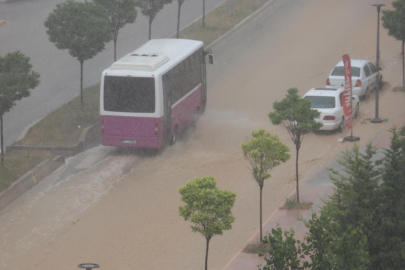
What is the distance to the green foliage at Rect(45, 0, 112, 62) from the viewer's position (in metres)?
26.5

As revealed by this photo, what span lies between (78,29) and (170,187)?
7.20 meters

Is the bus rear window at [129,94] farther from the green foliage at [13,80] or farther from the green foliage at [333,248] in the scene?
the green foliage at [333,248]

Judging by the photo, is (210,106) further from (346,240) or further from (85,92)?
(346,240)

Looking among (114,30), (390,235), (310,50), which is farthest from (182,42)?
(390,235)

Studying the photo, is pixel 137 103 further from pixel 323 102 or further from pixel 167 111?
pixel 323 102

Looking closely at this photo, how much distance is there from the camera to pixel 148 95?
2395 centimetres

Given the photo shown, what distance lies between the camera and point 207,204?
47.5 ft

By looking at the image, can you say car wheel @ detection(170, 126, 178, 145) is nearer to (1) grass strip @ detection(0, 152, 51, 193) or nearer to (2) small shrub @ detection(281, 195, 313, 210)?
(1) grass strip @ detection(0, 152, 51, 193)

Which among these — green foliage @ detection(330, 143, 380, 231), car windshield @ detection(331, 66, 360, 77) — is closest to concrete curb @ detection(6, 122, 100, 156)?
car windshield @ detection(331, 66, 360, 77)

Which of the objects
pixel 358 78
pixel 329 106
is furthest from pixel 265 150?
pixel 358 78

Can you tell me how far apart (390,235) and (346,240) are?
2.21 metres

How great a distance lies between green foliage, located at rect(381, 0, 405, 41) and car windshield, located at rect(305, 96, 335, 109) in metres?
5.39

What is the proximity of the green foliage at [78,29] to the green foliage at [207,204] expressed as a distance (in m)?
13.0

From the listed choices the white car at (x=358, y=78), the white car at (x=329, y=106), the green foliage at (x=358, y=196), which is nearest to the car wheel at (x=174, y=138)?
the white car at (x=329, y=106)
